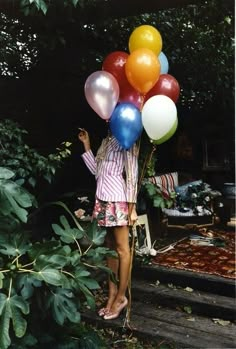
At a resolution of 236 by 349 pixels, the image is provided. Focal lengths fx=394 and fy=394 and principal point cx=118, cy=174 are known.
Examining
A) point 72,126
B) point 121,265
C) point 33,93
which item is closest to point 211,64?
point 72,126

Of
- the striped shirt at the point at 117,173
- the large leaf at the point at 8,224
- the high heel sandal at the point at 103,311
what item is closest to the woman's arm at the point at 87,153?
the striped shirt at the point at 117,173

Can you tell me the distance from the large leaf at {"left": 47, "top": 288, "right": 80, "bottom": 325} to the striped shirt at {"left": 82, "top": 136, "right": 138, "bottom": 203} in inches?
34.7

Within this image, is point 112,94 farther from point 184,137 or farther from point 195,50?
point 184,137

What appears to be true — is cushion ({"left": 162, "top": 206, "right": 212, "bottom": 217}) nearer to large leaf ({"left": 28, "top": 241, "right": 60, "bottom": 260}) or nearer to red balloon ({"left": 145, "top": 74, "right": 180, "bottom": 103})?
red balloon ({"left": 145, "top": 74, "right": 180, "bottom": 103})

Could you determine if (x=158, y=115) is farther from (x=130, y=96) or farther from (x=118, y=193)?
(x=118, y=193)

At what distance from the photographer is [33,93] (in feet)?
13.7

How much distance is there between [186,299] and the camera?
331 cm

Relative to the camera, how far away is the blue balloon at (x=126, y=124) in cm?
256

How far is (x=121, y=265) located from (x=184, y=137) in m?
3.97

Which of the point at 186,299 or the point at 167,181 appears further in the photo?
the point at 167,181

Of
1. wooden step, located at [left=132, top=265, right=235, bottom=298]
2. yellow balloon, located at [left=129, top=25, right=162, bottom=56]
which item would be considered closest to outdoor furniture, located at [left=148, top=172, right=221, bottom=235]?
wooden step, located at [left=132, top=265, right=235, bottom=298]

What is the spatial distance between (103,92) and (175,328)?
1.81 metres

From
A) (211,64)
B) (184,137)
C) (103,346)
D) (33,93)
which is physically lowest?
(103,346)

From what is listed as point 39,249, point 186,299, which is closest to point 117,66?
point 39,249
